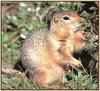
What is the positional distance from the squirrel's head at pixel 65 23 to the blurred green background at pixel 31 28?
14 centimetres

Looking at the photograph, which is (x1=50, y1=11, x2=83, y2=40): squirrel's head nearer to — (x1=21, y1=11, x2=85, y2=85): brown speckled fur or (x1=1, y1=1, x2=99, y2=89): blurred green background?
(x1=21, y1=11, x2=85, y2=85): brown speckled fur

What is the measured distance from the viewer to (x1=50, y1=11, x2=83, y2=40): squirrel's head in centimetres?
591

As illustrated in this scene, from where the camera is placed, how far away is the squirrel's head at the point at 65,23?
19.4 feet

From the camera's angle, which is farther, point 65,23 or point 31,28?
point 31,28

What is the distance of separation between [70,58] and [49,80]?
1.53 ft

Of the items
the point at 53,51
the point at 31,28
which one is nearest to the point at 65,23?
the point at 53,51

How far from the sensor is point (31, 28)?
7.95m

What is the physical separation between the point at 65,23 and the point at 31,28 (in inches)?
79.1

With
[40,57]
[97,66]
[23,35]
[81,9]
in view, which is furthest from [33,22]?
[97,66]

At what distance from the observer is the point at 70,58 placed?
5.93 m

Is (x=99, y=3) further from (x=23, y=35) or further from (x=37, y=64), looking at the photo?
(x=23, y=35)

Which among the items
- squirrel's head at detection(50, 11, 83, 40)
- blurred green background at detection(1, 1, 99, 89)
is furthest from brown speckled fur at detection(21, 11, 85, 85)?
blurred green background at detection(1, 1, 99, 89)

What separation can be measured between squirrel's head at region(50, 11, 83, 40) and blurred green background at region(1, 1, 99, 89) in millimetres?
143

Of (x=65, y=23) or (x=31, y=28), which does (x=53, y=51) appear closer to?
(x=65, y=23)
